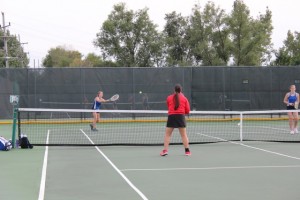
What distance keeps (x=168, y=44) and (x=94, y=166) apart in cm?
4094

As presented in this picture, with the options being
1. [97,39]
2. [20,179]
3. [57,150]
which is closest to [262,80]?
[57,150]

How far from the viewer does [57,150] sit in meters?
12.9

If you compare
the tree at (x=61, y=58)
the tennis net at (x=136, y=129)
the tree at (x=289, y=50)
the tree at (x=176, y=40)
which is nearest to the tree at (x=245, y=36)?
the tree at (x=176, y=40)

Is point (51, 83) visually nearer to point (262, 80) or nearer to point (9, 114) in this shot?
point (9, 114)

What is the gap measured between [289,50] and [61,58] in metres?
59.5

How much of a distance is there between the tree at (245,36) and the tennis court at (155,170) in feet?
84.5

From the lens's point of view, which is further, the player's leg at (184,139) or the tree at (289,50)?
the tree at (289,50)

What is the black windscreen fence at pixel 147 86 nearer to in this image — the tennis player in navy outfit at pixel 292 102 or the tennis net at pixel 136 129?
the tennis net at pixel 136 129

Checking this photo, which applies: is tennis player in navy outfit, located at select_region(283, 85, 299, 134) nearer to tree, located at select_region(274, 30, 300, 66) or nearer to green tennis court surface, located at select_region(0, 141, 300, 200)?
green tennis court surface, located at select_region(0, 141, 300, 200)

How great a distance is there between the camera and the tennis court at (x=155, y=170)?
736cm

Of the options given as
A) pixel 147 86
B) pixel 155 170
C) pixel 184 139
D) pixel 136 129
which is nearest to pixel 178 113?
pixel 184 139

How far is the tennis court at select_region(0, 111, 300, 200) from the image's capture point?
7.36m

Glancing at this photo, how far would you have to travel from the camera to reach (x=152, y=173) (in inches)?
359

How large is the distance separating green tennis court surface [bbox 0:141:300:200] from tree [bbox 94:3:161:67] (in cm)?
3352
